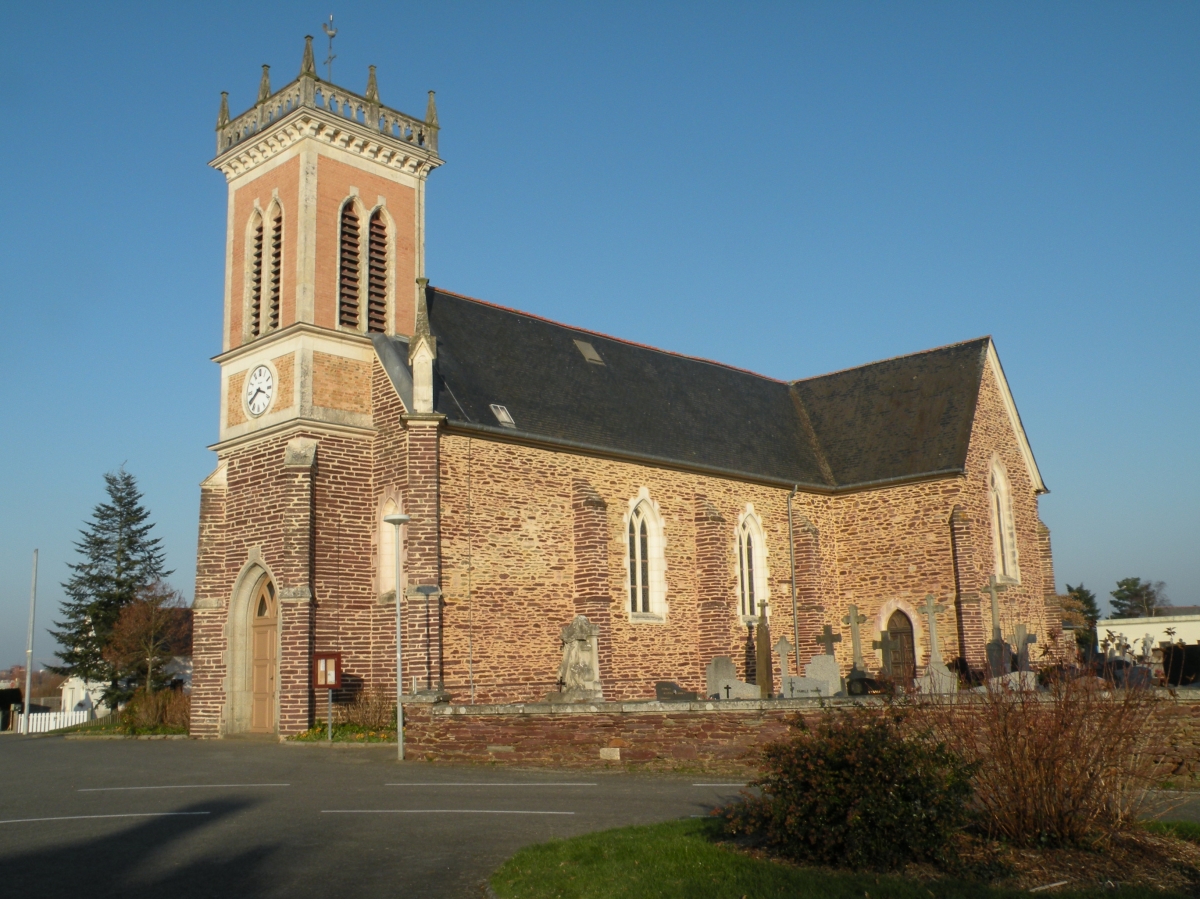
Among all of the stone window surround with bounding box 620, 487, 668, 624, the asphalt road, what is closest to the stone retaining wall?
the asphalt road

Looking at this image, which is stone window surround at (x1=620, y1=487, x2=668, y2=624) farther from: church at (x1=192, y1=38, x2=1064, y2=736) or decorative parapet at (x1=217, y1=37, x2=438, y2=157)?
decorative parapet at (x1=217, y1=37, x2=438, y2=157)

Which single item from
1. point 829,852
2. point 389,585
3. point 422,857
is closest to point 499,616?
point 389,585

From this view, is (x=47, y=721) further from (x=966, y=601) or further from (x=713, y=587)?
(x=966, y=601)

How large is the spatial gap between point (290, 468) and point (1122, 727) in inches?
690

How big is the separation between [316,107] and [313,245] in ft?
10.6

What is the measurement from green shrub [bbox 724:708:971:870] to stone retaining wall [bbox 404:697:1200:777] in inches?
187

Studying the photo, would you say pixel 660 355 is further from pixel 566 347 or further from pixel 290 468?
pixel 290 468

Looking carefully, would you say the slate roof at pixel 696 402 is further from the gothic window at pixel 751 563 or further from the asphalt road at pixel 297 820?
the asphalt road at pixel 297 820

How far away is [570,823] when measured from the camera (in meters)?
10.4

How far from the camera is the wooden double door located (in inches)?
916

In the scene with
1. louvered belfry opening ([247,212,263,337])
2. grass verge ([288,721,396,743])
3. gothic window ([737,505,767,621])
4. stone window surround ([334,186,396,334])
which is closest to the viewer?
grass verge ([288,721,396,743])

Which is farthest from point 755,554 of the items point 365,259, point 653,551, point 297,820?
point 297,820

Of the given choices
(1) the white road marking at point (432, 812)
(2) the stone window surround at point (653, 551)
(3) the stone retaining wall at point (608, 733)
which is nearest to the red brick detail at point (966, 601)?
(2) the stone window surround at point (653, 551)

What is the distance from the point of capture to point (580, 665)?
1748cm
